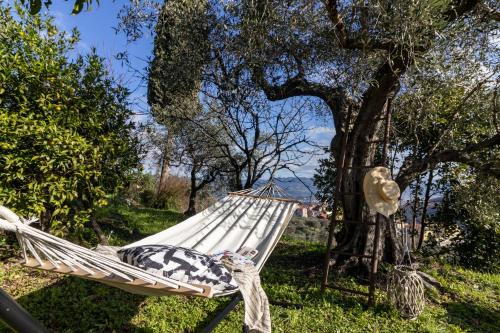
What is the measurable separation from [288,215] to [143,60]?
125 inches

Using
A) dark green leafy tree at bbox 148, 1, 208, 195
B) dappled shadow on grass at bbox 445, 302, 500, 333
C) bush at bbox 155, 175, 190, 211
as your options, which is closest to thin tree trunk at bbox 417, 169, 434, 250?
dappled shadow on grass at bbox 445, 302, 500, 333

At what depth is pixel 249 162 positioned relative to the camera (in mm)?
5836

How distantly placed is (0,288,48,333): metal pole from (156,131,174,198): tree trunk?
495 centimetres

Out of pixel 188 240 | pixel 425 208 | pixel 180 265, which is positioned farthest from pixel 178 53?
pixel 425 208

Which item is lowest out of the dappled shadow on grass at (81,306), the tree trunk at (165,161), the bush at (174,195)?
the dappled shadow on grass at (81,306)

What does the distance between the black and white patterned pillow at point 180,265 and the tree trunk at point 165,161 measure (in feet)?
13.3

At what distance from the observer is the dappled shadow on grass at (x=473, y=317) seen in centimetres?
311

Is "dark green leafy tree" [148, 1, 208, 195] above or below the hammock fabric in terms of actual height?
above

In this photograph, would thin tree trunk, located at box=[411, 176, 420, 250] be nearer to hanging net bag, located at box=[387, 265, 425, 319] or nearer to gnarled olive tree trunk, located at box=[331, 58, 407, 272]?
gnarled olive tree trunk, located at box=[331, 58, 407, 272]

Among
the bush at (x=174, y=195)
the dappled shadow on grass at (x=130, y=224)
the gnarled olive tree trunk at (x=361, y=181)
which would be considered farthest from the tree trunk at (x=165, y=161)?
the gnarled olive tree trunk at (x=361, y=181)

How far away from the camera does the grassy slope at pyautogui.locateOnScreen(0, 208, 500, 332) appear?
2707 mm

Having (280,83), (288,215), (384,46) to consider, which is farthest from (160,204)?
(384,46)

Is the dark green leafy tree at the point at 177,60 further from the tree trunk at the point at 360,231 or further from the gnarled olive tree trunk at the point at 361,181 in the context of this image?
the tree trunk at the point at 360,231

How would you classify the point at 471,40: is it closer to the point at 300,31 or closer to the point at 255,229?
the point at 300,31
